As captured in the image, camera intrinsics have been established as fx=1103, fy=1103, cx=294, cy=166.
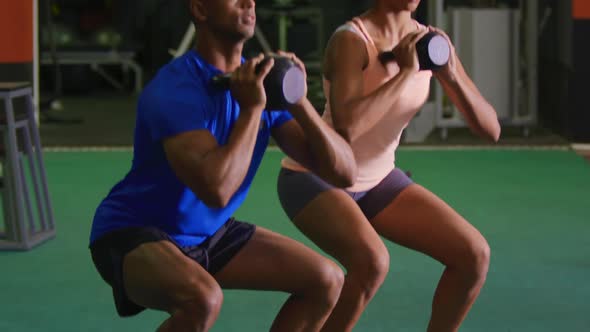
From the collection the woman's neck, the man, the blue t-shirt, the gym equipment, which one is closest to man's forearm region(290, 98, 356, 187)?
the man

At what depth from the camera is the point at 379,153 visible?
2996mm

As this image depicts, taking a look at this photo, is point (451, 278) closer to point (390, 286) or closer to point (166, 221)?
point (166, 221)

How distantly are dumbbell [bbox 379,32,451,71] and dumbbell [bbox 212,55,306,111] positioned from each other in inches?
18.3

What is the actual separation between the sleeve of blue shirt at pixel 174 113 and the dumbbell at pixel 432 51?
0.64 meters

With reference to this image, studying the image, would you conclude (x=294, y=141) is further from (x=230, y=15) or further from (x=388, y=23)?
(x=388, y=23)

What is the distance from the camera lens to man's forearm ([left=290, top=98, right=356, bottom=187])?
96.7 inches

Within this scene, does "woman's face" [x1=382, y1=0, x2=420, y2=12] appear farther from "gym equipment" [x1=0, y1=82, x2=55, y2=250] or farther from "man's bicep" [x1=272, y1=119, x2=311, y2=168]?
"gym equipment" [x1=0, y1=82, x2=55, y2=250]

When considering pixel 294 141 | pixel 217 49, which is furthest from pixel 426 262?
pixel 217 49

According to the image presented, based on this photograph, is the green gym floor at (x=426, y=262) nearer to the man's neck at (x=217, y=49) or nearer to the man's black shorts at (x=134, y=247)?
the man's black shorts at (x=134, y=247)

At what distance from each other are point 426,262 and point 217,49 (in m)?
2.19

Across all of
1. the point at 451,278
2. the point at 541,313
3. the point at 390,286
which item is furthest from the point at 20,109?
the point at 451,278

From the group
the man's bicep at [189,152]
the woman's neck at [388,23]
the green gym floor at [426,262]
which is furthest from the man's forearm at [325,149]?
the green gym floor at [426,262]

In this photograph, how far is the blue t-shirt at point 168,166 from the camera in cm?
235

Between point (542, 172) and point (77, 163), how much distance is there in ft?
9.40
